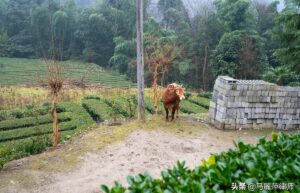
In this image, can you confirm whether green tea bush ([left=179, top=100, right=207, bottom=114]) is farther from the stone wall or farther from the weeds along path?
the weeds along path

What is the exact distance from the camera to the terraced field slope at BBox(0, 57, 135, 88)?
95.7 feet

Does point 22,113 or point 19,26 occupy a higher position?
point 19,26

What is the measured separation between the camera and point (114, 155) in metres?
8.12

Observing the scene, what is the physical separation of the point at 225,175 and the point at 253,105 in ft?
22.7

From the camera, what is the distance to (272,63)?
28.5 meters

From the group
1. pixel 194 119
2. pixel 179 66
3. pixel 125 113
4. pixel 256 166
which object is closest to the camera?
pixel 256 166

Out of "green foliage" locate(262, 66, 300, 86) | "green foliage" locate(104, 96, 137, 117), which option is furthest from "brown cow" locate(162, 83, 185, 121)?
"green foliage" locate(262, 66, 300, 86)

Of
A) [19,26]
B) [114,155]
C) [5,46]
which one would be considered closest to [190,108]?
[114,155]

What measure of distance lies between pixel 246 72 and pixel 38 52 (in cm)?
2460

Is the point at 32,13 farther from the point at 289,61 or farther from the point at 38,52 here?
the point at 289,61

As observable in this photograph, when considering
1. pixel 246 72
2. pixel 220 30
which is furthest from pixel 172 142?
pixel 220 30

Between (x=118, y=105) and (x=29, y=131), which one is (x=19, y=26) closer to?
(x=118, y=105)

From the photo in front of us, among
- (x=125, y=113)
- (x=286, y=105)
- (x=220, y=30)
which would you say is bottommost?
(x=125, y=113)

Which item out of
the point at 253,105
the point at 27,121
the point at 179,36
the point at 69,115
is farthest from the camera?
the point at 179,36
